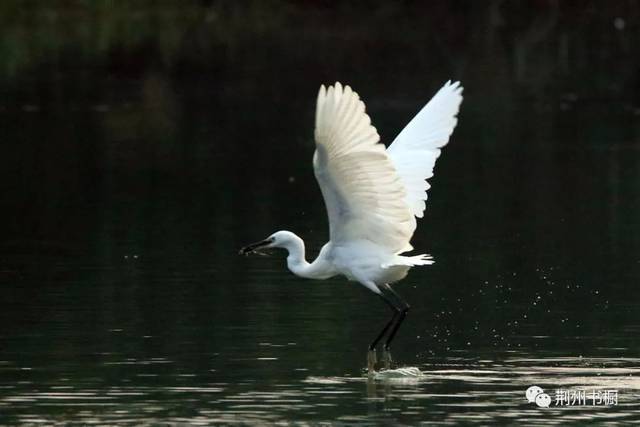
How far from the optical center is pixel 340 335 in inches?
505

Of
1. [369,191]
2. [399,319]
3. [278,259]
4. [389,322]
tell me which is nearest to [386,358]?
[399,319]

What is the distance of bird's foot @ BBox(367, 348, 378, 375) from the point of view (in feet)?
38.1

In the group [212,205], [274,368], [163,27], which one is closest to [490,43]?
[163,27]

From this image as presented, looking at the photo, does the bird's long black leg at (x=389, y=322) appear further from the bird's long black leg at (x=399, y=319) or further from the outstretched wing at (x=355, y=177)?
the outstretched wing at (x=355, y=177)

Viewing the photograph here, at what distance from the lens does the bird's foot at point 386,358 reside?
11.7 metres

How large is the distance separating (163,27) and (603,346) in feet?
128

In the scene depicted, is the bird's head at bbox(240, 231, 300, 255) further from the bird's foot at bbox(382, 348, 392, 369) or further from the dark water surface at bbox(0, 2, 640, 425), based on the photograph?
the bird's foot at bbox(382, 348, 392, 369)

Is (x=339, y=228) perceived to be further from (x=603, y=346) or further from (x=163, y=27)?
(x=163, y=27)

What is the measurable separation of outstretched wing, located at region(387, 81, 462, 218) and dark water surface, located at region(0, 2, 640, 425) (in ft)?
3.57

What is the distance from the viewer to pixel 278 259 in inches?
653

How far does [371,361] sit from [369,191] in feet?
3.47

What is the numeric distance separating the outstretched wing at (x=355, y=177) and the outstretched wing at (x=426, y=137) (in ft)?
3.00

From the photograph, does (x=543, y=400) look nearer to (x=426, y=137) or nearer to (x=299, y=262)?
(x=299, y=262)

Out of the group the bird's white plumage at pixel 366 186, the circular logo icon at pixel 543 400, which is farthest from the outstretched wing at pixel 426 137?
the circular logo icon at pixel 543 400
